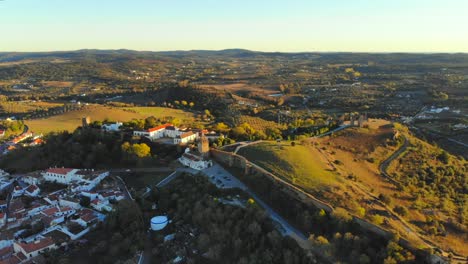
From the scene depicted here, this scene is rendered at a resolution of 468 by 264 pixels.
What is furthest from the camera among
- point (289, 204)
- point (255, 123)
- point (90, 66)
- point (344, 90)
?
point (90, 66)

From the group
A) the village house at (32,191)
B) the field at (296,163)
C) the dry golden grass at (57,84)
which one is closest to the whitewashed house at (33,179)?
the village house at (32,191)

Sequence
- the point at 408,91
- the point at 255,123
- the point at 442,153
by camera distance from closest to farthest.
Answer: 1. the point at 442,153
2. the point at 255,123
3. the point at 408,91

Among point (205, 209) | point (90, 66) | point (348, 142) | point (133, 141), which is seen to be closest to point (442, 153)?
point (348, 142)

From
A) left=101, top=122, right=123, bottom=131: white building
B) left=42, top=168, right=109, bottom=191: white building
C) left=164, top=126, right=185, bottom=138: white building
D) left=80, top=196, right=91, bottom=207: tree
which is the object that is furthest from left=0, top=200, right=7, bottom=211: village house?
left=164, top=126, right=185, bottom=138: white building

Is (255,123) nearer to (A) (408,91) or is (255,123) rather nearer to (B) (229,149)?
(B) (229,149)

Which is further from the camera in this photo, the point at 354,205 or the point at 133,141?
the point at 133,141

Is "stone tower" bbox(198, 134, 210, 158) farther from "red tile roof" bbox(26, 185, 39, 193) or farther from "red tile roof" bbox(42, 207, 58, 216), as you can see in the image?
"red tile roof" bbox(26, 185, 39, 193)

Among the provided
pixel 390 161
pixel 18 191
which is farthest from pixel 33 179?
pixel 390 161

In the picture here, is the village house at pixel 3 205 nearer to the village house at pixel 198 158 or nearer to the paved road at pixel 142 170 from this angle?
the paved road at pixel 142 170
